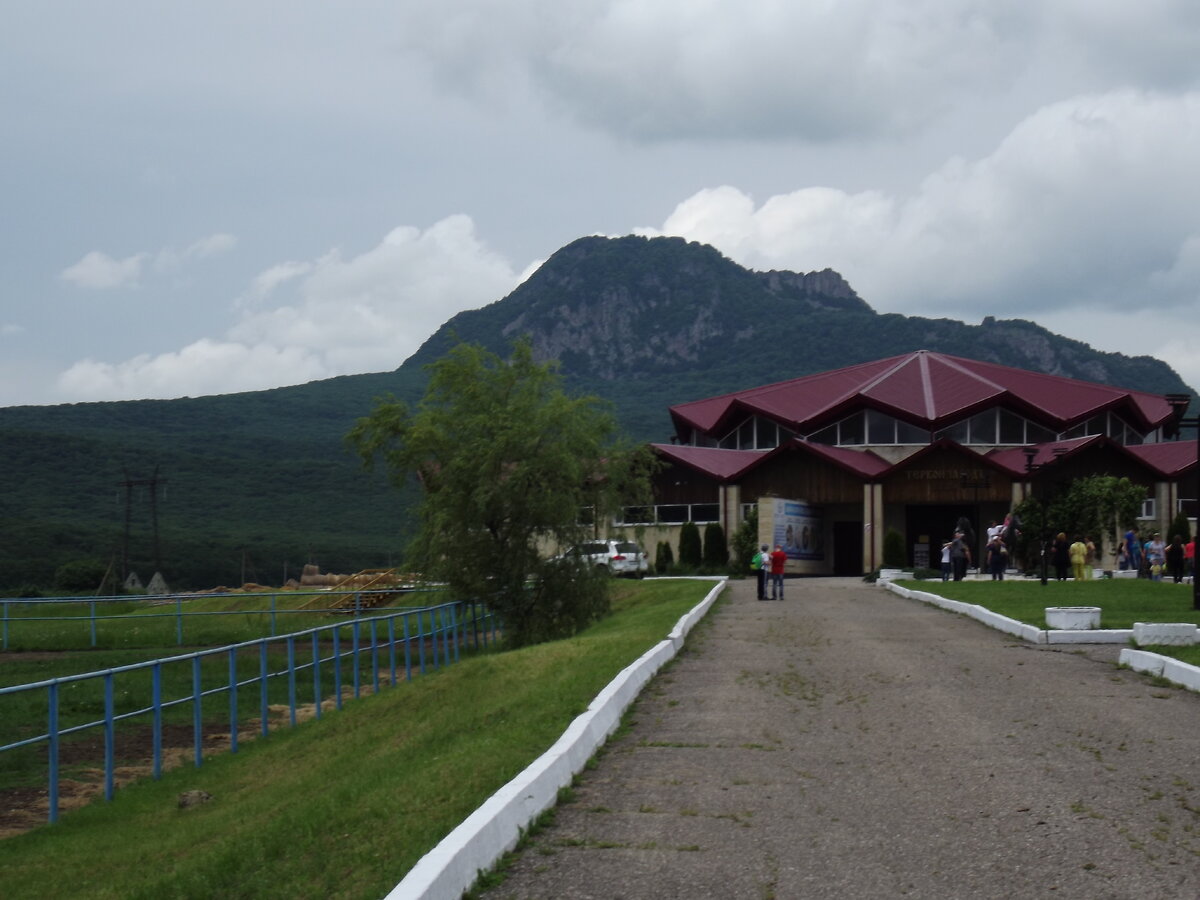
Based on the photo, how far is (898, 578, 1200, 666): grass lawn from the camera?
68.0 ft

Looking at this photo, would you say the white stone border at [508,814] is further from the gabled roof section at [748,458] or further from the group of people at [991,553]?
Answer: the gabled roof section at [748,458]

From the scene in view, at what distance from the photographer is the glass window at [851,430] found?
173ft

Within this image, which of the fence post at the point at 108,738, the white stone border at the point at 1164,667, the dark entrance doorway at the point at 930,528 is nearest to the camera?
the white stone border at the point at 1164,667

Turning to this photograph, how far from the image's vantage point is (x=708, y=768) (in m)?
9.21

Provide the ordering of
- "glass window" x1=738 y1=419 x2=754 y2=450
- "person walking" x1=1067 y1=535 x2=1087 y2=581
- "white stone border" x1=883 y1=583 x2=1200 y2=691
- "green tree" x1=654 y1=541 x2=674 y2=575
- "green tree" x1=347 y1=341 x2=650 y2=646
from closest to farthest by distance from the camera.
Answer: "white stone border" x1=883 y1=583 x2=1200 y2=691
"green tree" x1=347 y1=341 x2=650 y2=646
"person walking" x1=1067 y1=535 x2=1087 y2=581
"green tree" x1=654 y1=541 x2=674 y2=575
"glass window" x1=738 y1=419 x2=754 y2=450

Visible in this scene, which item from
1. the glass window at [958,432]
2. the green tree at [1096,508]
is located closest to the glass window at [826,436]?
the glass window at [958,432]

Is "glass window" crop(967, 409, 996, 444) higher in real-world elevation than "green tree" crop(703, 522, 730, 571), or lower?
higher

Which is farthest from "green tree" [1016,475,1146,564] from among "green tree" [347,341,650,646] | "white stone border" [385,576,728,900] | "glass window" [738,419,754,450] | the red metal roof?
"white stone border" [385,576,728,900]

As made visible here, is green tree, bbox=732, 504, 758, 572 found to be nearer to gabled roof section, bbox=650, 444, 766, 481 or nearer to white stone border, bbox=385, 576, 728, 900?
gabled roof section, bbox=650, 444, 766, 481

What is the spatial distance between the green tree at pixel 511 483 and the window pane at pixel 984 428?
25.8 metres

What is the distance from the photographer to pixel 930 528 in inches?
2036

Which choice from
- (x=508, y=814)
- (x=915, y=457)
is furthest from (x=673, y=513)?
(x=508, y=814)

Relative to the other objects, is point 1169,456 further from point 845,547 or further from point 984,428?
point 845,547

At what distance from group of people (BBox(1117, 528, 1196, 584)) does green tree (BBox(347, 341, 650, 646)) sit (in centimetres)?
1350
